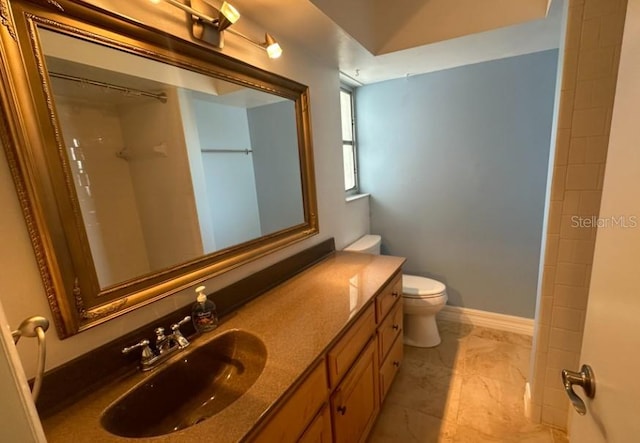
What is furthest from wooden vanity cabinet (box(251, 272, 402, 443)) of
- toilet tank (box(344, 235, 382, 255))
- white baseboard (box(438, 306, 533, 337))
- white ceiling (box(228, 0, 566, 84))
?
white ceiling (box(228, 0, 566, 84))

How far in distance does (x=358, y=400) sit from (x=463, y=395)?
0.93m

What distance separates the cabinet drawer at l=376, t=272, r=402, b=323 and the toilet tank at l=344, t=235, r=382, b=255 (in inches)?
22.7

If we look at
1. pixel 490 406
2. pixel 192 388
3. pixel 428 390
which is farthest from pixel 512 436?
pixel 192 388

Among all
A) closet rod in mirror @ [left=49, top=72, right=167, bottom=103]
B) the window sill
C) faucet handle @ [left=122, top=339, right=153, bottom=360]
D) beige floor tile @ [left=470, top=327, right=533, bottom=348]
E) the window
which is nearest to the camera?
closet rod in mirror @ [left=49, top=72, right=167, bottom=103]

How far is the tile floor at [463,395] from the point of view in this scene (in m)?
1.62

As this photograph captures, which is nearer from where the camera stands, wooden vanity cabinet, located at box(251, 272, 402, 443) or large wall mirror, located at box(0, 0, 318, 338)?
large wall mirror, located at box(0, 0, 318, 338)

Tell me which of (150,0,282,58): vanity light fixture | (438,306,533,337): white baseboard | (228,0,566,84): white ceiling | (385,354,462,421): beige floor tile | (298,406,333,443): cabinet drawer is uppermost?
(228,0,566,84): white ceiling

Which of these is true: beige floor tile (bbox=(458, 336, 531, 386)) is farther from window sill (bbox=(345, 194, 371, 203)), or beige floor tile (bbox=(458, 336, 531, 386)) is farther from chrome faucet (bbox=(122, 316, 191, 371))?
chrome faucet (bbox=(122, 316, 191, 371))

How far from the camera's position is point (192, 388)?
1084 mm

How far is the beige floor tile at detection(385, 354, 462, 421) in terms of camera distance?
1.79m

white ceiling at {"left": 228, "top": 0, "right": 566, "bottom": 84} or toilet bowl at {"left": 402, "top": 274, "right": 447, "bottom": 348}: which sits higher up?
white ceiling at {"left": 228, "top": 0, "right": 566, "bottom": 84}

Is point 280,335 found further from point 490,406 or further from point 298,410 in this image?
point 490,406

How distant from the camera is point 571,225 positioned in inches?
53.9

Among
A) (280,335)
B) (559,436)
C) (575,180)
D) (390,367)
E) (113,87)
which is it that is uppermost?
(113,87)
